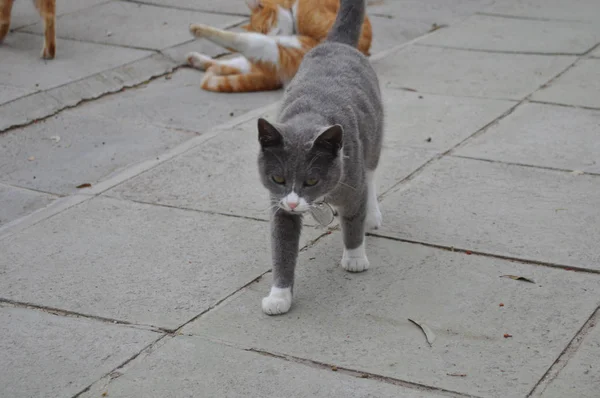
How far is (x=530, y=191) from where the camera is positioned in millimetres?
5742

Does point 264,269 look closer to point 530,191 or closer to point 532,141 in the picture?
point 530,191

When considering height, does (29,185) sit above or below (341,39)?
below

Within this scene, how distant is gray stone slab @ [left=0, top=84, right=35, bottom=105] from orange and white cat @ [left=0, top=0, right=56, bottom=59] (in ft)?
2.64

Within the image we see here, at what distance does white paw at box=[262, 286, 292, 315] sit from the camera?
14.4 feet

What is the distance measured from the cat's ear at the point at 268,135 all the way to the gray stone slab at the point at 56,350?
105 centimetres

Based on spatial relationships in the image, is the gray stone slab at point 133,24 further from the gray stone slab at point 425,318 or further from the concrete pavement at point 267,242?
the gray stone slab at point 425,318

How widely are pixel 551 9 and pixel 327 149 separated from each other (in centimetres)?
708

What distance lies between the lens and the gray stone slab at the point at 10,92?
7.45 meters

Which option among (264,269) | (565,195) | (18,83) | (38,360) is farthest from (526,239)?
(18,83)

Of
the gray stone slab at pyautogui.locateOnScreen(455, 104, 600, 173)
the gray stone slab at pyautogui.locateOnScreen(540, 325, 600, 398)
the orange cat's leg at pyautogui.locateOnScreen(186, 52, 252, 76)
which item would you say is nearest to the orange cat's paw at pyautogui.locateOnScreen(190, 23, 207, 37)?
the orange cat's leg at pyautogui.locateOnScreen(186, 52, 252, 76)

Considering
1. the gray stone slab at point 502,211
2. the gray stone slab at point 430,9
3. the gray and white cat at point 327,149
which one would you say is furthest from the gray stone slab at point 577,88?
the gray and white cat at point 327,149

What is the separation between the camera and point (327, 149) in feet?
13.7

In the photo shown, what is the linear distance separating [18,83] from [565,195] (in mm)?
4792

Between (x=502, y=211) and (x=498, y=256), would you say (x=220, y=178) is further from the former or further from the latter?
(x=498, y=256)
